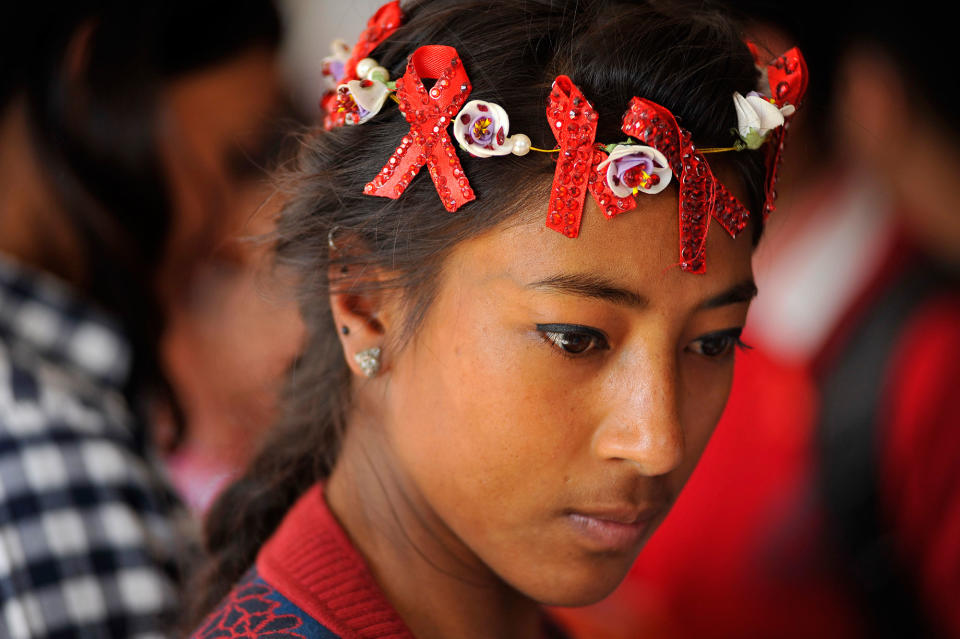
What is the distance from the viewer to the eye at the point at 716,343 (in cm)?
103

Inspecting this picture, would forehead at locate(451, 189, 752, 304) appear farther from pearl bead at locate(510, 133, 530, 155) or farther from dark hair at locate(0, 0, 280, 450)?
dark hair at locate(0, 0, 280, 450)

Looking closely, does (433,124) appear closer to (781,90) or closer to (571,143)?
(571,143)

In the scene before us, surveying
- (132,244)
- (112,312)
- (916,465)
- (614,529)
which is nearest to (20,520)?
(112,312)

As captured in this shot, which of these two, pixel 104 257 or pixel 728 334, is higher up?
pixel 728 334

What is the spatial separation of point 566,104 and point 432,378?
1.12ft

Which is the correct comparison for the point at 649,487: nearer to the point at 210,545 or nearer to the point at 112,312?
the point at 210,545

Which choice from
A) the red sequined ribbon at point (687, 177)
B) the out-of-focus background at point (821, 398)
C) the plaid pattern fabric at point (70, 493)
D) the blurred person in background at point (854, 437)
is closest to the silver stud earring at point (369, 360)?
the red sequined ribbon at point (687, 177)

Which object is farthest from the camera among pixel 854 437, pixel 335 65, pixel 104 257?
pixel 854 437

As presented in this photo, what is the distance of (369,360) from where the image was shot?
41.8 inches

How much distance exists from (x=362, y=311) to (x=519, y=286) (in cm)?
24

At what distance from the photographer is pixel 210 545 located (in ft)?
4.41

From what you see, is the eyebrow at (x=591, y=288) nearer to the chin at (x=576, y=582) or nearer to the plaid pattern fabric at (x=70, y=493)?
the chin at (x=576, y=582)

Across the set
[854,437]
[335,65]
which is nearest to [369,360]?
[335,65]

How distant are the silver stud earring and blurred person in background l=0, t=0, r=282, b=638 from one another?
694 millimetres
